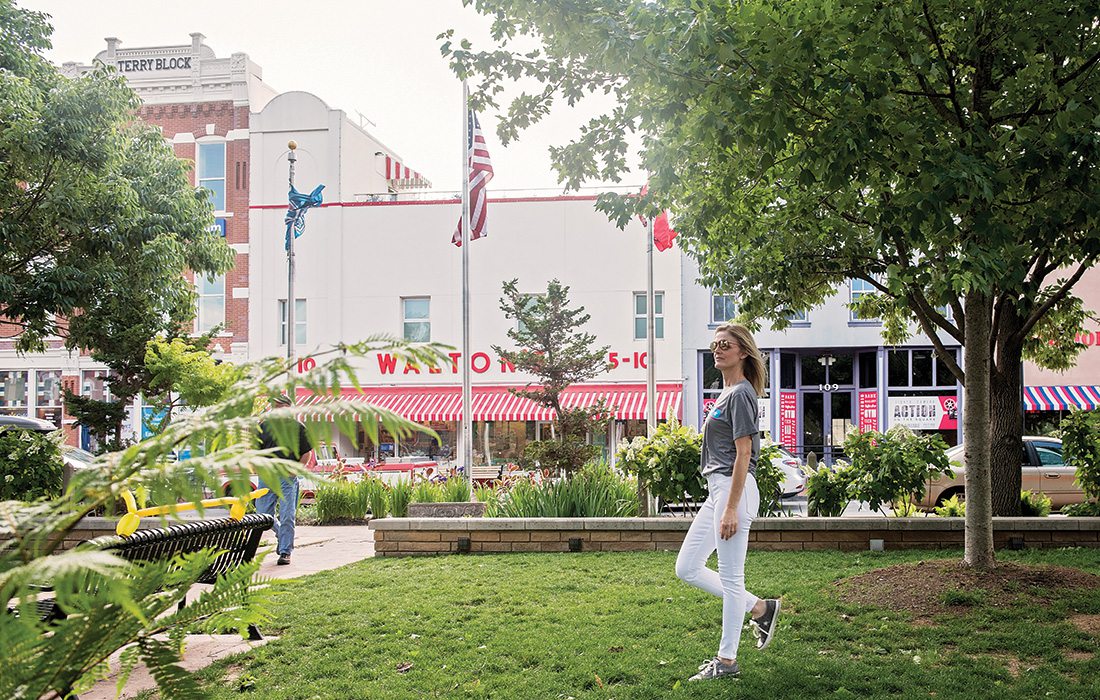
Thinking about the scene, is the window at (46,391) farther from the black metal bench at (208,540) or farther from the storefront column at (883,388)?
the black metal bench at (208,540)

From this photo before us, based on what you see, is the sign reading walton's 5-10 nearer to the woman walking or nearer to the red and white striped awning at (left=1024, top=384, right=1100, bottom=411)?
the red and white striped awning at (left=1024, top=384, right=1100, bottom=411)

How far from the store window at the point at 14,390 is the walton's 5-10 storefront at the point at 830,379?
22884mm

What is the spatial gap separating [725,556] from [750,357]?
1139 mm

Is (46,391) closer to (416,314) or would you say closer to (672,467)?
(416,314)

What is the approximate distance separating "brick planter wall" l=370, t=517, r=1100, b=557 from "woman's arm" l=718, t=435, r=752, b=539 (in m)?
4.85

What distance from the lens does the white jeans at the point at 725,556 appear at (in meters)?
5.25

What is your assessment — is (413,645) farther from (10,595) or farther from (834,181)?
(10,595)

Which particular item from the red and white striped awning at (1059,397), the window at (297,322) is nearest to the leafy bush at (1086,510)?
the red and white striped awning at (1059,397)

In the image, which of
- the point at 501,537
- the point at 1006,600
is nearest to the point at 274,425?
the point at 1006,600

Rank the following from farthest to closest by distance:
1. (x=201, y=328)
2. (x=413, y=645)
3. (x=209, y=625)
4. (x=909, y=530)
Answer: (x=201, y=328)
(x=909, y=530)
(x=413, y=645)
(x=209, y=625)

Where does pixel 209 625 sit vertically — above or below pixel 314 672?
above

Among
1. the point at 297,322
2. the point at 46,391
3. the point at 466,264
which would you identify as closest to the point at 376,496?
the point at 466,264

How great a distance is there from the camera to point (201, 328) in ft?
109

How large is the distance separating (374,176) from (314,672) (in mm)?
30942
